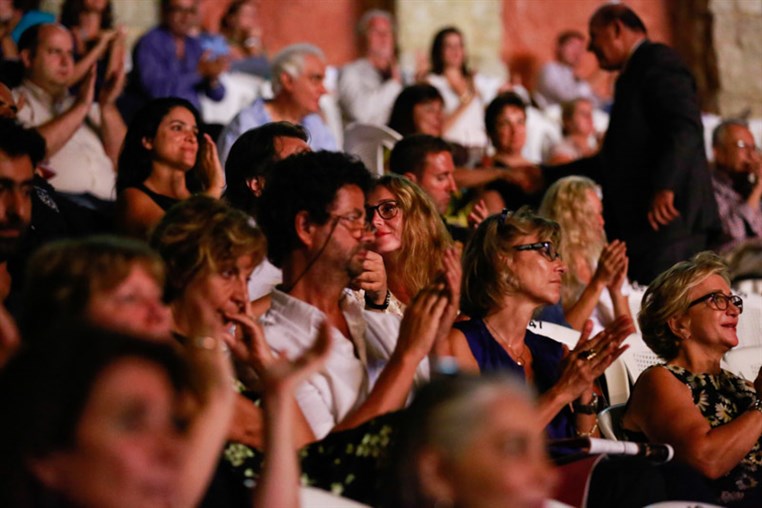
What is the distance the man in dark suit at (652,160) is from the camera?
5285mm

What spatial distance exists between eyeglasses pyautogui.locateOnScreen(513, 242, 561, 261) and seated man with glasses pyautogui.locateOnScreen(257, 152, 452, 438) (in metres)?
0.62

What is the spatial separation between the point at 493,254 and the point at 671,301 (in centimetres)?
52

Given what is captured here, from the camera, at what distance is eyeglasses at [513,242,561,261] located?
3.53 meters

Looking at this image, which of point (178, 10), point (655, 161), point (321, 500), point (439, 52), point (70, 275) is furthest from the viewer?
point (439, 52)

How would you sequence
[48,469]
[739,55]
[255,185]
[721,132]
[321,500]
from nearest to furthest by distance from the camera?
[48,469]
[321,500]
[255,185]
[721,132]
[739,55]

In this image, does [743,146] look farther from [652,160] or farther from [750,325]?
[750,325]

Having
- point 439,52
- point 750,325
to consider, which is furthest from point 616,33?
point 439,52

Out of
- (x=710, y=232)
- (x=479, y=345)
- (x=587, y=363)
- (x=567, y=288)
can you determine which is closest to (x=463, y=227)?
(x=567, y=288)

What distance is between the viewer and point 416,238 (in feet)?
12.3

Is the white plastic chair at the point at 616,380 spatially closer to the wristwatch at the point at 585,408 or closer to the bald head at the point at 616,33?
the wristwatch at the point at 585,408

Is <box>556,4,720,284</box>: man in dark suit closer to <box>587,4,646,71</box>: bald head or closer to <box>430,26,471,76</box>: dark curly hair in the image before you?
<box>587,4,646,71</box>: bald head

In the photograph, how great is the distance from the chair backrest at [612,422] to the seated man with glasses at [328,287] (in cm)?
76

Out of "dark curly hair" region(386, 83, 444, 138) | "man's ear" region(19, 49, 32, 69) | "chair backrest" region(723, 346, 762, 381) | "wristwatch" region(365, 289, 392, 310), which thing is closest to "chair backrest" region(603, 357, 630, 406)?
"chair backrest" region(723, 346, 762, 381)

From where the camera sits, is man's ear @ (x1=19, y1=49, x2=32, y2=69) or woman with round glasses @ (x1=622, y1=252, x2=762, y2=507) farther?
man's ear @ (x1=19, y1=49, x2=32, y2=69)
